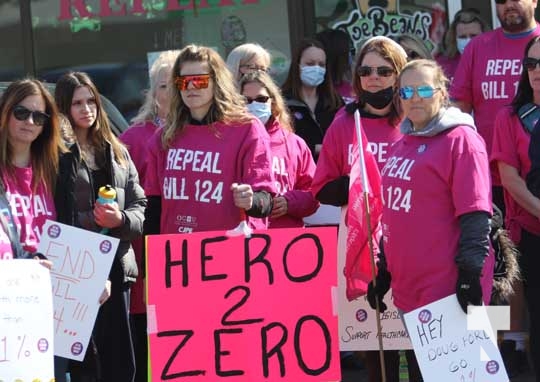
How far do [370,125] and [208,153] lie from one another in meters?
0.85

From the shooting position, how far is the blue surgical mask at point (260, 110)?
678 cm

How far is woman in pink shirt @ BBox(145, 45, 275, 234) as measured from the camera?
6.01 metres

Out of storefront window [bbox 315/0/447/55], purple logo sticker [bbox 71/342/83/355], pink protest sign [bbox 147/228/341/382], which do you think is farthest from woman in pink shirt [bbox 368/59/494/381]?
storefront window [bbox 315/0/447/55]

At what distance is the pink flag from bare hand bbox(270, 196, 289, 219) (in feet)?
1.84

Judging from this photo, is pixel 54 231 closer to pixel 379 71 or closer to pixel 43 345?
pixel 43 345

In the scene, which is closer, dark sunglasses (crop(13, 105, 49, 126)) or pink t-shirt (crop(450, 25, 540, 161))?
dark sunglasses (crop(13, 105, 49, 126))

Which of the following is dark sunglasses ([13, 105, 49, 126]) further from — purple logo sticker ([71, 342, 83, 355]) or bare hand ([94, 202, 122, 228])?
purple logo sticker ([71, 342, 83, 355])

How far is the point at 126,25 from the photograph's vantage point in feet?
32.9

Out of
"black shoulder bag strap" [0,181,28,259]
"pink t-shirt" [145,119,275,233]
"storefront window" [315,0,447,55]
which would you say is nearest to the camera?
"black shoulder bag strap" [0,181,28,259]

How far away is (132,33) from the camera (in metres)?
10.0

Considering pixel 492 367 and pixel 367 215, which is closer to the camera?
pixel 492 367

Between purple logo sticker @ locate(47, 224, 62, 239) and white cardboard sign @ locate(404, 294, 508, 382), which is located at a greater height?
purple logo sticker @ locate(47, 224, 62, 239)

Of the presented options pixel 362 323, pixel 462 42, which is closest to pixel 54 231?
pixel 362 323

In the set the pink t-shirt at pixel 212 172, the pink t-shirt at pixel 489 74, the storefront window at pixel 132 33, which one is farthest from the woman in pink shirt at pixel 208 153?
the storefront window at pixel 132 33
